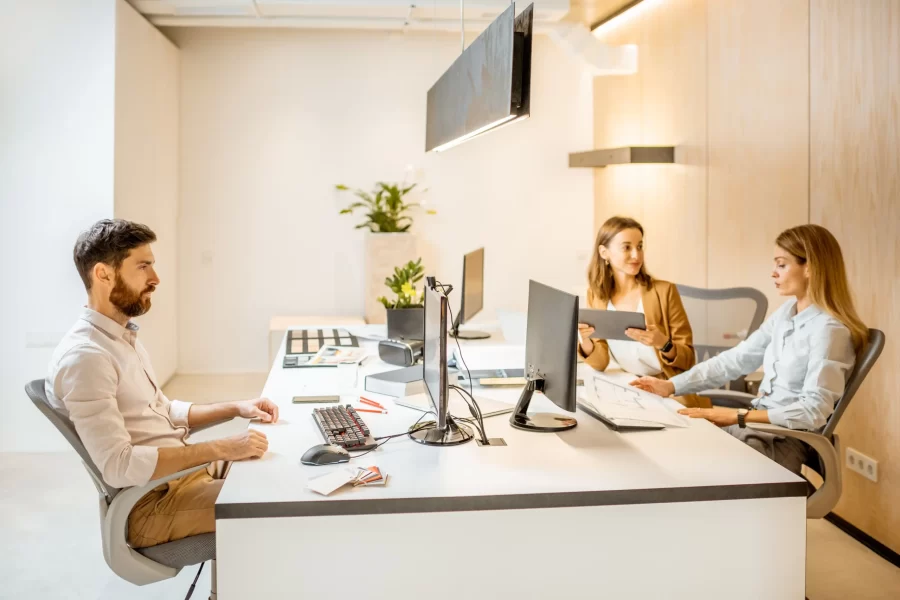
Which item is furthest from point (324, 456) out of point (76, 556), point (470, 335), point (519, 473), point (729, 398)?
point (470, 335)

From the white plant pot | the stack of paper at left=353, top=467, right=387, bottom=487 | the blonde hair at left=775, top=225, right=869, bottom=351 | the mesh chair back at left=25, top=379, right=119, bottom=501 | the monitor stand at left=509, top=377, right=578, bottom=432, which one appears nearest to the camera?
the stack of paper at left=353, top=467, right=387, bottom=487

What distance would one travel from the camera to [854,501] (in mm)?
3434

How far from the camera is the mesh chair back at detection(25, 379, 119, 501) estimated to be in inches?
78.5

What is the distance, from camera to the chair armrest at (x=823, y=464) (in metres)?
2.45

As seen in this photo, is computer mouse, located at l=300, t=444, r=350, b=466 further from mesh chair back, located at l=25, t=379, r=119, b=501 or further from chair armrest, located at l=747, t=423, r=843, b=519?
chair armrest, located at l=747, t=423, r=843, b=519

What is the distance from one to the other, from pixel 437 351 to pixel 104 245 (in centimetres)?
99

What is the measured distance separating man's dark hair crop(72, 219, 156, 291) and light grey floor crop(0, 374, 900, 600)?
139cm

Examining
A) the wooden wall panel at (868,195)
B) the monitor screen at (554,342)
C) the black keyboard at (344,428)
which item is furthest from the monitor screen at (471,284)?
the wooden wall panel at (868,195)

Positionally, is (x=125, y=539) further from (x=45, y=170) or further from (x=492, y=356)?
(x=45, y=170)

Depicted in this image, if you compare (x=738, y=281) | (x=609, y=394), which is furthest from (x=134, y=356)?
(x=738, y=281)

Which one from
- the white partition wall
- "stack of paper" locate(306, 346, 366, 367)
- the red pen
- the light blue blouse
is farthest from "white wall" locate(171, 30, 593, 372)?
the red pen

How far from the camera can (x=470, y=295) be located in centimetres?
419

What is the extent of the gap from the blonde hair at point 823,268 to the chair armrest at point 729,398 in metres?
0.71

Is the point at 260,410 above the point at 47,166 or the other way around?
the other way around
